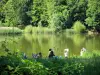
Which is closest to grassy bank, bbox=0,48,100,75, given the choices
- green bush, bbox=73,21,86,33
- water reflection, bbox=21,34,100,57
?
water reflection, bbox=21,34,100,57

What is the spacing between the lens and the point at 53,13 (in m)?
65.0

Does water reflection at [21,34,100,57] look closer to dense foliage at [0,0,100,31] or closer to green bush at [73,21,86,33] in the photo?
green bush at [73,21,86,33]

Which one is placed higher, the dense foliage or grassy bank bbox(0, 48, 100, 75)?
grassy bank bbox(0, 48, 100, 75)

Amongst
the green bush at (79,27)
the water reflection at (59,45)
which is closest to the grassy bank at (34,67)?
the water reflection at (59,45)

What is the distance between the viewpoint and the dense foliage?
60.4 metres

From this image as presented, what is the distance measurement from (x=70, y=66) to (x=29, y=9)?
65.9 metres

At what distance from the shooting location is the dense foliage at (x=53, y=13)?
60438 millimetres

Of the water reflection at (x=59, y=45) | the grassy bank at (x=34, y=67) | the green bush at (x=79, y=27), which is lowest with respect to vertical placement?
the green bush at (x=79, y=27)

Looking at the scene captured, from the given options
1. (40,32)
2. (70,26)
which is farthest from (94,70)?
(70,26)

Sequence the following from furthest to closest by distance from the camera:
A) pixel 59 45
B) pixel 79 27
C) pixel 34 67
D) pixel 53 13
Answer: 1. pixel 53 13
2. pixel 79 27
3. pixel 59 45
4. pixel 34 67

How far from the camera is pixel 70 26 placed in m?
61.4

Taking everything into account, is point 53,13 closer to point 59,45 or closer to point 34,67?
point 59,45

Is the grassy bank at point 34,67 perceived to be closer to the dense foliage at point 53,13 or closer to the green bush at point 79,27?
the dense foliage at point 53,13

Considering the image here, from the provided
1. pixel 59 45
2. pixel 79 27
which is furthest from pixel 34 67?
pixel 79 27
